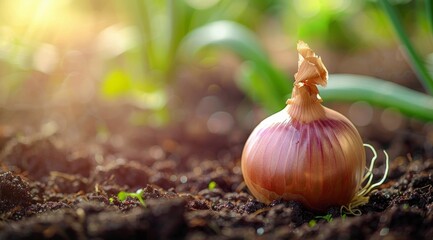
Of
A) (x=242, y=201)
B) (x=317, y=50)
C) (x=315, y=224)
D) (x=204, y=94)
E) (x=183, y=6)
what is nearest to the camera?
(x=315, y=224)

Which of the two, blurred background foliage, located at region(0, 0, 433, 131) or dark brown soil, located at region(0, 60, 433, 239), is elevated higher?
blurred background foliage, located at region(0, 0, 433, 131)

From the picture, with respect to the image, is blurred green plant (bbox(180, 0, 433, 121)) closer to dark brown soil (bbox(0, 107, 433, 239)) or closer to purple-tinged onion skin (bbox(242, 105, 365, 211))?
dark brown soil (bbox(0, 107, 433, 239))

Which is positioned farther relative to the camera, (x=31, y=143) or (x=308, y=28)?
(x=308, y=28)

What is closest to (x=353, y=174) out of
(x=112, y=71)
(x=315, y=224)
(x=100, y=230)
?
(x=315, y=224)

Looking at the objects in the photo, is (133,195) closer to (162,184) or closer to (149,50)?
(162,184)

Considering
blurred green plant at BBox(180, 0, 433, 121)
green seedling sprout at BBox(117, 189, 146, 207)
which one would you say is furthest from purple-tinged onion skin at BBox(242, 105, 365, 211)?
blurred green plant at BBox(180, 0, 433, 121)

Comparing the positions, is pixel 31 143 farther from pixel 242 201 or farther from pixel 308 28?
pixel 308 28

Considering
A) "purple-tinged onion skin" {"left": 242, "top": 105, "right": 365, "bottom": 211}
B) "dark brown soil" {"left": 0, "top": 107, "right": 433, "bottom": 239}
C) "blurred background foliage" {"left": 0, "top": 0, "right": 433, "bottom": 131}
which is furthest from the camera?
"blurred background foliage" {"left": 0, "top": 0, "right": 433, "bottom": 131}
